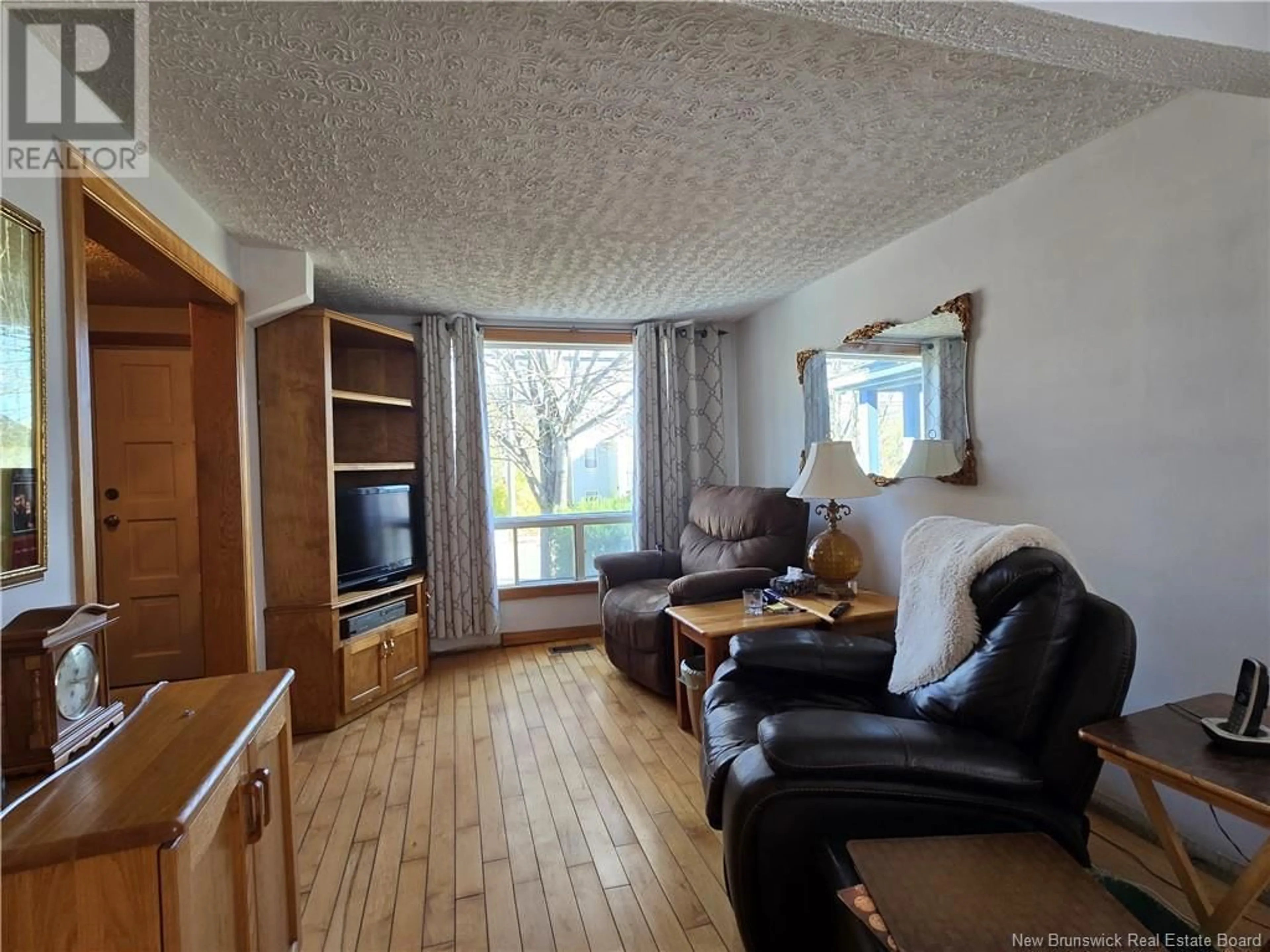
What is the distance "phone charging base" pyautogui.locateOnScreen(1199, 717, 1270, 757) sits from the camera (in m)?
1.12

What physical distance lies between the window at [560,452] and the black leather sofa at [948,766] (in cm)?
296

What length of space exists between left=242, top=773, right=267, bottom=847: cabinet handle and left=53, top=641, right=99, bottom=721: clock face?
31 cm

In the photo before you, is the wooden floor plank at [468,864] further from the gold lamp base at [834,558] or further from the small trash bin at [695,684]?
the gold lamp base at [834,558]

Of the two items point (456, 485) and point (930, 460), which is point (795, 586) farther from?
point (456, 485)

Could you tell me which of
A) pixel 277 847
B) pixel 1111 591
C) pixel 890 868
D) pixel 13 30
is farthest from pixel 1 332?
pixel 1111 591

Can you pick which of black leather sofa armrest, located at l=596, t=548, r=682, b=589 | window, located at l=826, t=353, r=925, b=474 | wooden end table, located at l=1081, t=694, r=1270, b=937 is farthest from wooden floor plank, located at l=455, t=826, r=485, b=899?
window, located at l=826, t=353, r=925, b=474

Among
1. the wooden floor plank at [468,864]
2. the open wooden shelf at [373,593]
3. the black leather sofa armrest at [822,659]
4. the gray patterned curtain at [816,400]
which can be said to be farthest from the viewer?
the gray patterned curtain at [816,400]

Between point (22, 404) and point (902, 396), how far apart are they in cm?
295

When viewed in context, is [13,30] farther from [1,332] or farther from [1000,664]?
[1000,664]

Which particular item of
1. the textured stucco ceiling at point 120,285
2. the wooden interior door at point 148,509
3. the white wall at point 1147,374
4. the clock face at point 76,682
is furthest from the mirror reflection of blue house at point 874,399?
the wooden interior door at point 148,509

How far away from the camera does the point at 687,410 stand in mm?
4254

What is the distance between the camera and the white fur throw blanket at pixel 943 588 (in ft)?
5.05

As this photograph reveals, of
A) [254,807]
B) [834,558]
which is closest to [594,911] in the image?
[254,807]

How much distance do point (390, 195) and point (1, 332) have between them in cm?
131
